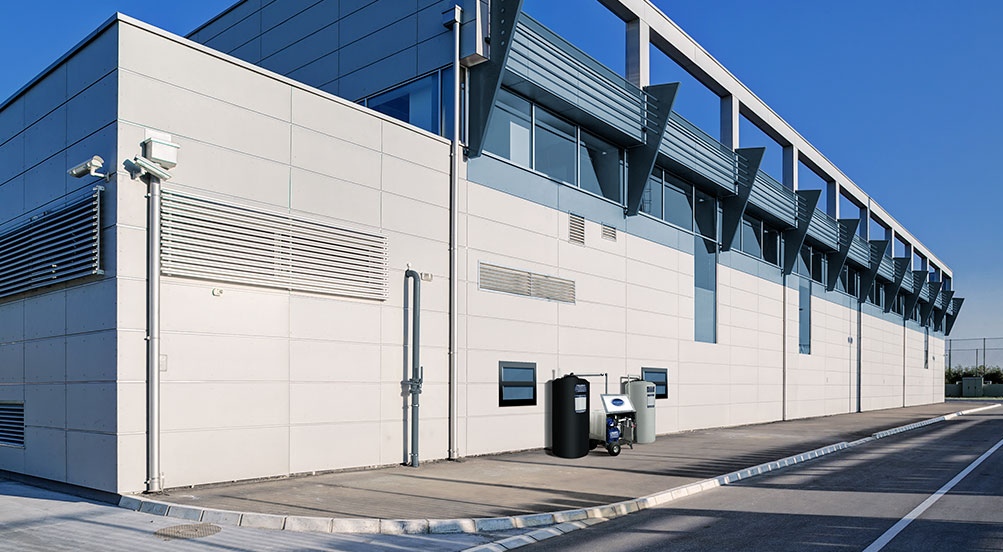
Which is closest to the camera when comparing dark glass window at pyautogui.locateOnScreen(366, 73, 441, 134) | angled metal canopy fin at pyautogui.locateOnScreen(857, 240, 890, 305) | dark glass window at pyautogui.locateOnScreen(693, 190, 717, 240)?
dark glass window at pyautogui.locateOnScreen(366, 73, 441, 134)

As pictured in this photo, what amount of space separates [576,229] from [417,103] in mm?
5131

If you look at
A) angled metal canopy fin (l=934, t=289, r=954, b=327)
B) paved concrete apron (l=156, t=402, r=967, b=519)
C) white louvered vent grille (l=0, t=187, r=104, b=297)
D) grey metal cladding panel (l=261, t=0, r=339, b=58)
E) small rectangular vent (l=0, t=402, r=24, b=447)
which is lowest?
paved concrete apron (l=156, t=402, r=967, b=519)

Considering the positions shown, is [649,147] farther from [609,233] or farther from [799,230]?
[799,230]

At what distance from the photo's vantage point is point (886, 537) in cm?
855

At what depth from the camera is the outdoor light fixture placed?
10.5m

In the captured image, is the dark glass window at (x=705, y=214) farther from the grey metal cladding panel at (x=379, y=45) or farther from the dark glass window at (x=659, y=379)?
the grey metal cladding panel at (x=379, y=45)

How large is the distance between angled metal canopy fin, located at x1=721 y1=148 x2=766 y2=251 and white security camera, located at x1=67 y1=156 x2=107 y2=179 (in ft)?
67.5

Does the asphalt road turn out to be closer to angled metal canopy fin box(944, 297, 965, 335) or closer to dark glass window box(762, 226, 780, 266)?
dark glass window box(762, 226, 780, 266)

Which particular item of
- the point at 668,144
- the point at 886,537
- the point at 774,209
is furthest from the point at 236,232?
the point at 774,209

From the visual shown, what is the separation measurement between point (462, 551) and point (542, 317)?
9.73 m

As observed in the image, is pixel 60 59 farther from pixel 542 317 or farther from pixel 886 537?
pixel 886 537

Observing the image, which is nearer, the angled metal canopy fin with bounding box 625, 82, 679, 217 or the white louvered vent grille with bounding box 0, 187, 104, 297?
the white louvered vent grille with bounding box 0, 187, 104, 297

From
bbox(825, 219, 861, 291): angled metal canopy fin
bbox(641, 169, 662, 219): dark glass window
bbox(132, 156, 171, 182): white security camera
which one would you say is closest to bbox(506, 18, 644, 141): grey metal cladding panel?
bbox(641, 169, 662, 219): dark glass window

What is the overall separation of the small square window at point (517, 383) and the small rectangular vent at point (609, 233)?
15.1 feet
